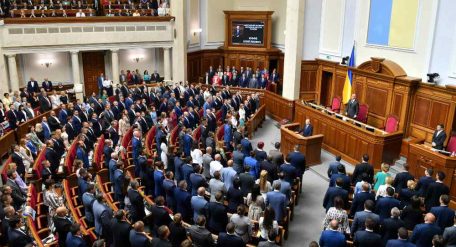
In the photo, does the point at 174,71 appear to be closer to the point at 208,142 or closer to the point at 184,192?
the point at 208,142

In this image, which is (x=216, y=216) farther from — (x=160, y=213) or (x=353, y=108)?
(x=353, y=108)

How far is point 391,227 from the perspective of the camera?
5.52m

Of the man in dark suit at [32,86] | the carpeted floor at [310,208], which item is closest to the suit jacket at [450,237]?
the carpeted floor at [310,208]

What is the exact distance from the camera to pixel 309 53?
14.9 meters

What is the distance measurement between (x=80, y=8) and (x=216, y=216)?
14.1 m

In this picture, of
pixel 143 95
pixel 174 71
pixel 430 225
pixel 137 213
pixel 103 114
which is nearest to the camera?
pixel 430 225

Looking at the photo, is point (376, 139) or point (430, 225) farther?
point (376, 139)

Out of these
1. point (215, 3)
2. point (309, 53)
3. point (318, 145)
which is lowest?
point (318, 145)

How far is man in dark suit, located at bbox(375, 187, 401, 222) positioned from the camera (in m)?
6.07

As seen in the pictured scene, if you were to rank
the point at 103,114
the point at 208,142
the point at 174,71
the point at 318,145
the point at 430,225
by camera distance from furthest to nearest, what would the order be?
the point at 174,71 → the point at 103,114 → the point at 318,145 → the point at 208,142 → the point at 430,225

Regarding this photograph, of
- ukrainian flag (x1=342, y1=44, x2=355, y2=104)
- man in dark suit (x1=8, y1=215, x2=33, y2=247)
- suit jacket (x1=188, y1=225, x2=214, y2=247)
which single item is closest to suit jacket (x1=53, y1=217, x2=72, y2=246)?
man in dark suit (x1=8, y1=215, x2=33, y2=247)

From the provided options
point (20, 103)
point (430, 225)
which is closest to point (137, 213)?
point (430, 225)

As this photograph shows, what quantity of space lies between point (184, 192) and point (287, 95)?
9.51 metres

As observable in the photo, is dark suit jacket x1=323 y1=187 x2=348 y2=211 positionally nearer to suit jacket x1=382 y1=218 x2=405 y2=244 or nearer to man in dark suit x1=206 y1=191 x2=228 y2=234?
suit jacket x1=382 y1=218 x2=405 y2=244
